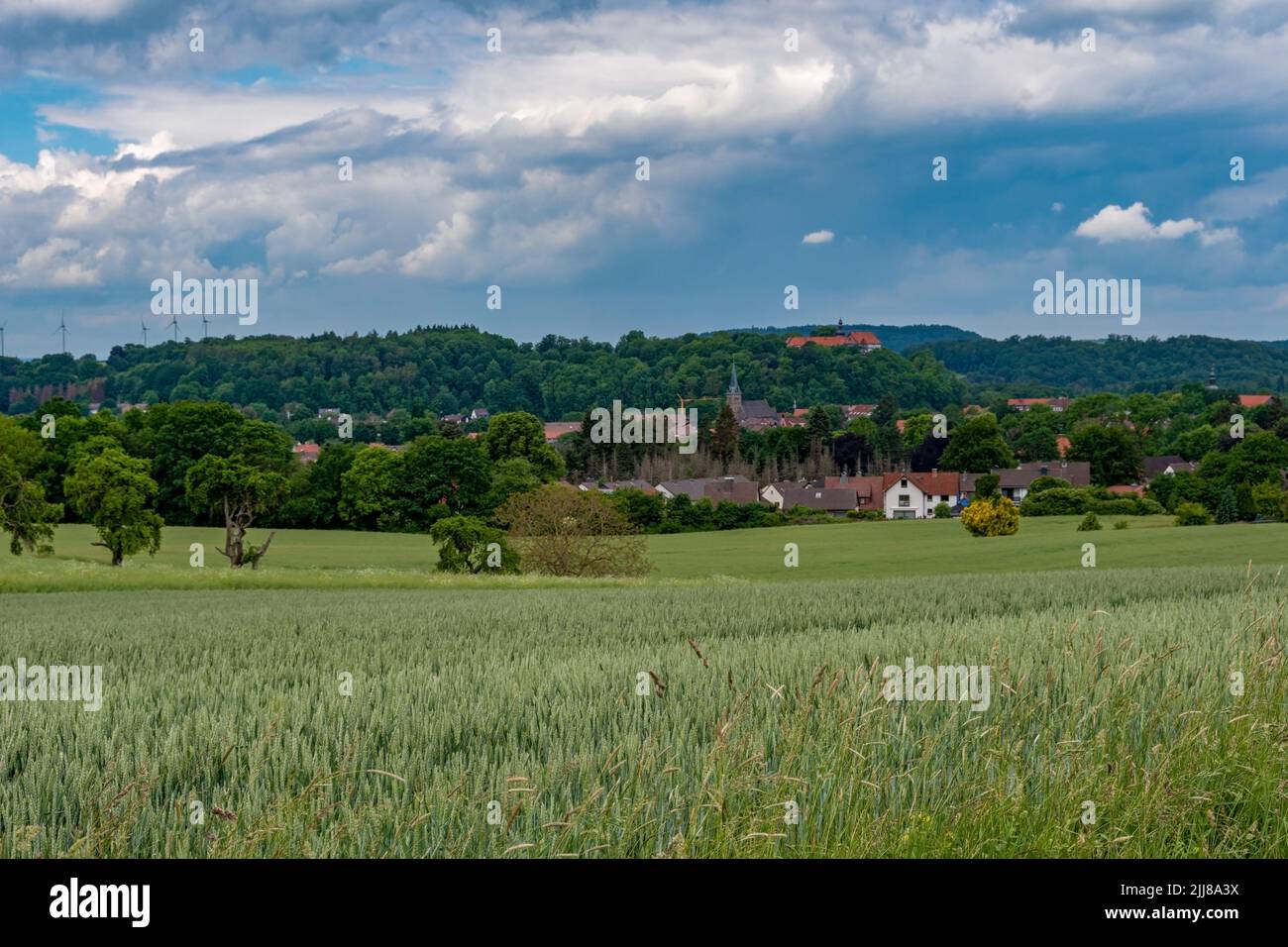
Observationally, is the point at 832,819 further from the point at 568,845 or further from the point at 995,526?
the point at 995,526

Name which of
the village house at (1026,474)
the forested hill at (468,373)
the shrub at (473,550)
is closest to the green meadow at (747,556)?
the shrub at (473,550)

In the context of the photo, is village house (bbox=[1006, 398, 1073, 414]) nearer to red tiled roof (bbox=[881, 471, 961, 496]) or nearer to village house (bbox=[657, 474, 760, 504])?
red tiled roof (bbox=[881, 471, 961, 496])

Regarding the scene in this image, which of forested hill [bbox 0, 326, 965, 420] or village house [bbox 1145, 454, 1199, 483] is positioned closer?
village house [bbox 1145, 454, 1199, 483]

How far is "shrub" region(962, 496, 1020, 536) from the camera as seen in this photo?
74625 millimetres

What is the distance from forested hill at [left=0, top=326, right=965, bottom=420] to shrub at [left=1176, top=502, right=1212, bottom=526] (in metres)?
87.2

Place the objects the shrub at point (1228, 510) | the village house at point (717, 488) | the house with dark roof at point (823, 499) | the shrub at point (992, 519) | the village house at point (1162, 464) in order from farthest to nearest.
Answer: the village house at point (717, 488) < the village house at point (1162, 464) < the house with dark roof at point (823, 499) < the shrub at point (1228, 510) < the shrub at point (992, 519)

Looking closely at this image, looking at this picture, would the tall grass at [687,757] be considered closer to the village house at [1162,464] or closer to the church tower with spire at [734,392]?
the village house at [1162,464]

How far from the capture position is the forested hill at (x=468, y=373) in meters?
139

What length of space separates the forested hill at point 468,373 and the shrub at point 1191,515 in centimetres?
8715

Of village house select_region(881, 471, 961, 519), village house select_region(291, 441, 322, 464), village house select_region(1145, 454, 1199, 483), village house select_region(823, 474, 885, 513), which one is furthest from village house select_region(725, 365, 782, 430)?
village house select_region(291, 441, 322, 464)

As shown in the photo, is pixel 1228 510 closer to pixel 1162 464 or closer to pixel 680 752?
pixel 1162 464
